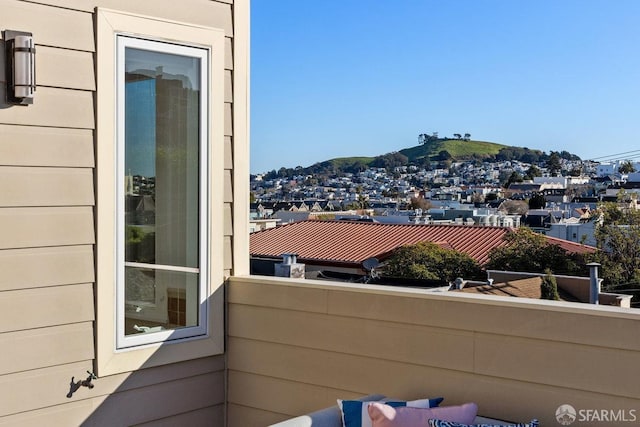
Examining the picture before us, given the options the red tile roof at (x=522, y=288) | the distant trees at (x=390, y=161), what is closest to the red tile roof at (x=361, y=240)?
the red tile roof at (x=522, y=288)

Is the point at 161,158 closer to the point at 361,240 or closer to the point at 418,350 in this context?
the point at 418,350

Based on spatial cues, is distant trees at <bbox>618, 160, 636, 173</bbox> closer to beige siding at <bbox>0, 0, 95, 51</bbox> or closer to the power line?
the power line

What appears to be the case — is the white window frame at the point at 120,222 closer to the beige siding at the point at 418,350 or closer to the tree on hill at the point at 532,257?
the beige siding at the point at 418,350

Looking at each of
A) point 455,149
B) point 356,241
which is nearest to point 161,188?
point 356,241

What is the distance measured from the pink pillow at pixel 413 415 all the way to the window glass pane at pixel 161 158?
109cm

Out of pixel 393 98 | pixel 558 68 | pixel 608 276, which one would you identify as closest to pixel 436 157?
pixel 393 98

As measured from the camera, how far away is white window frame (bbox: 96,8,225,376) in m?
2.67

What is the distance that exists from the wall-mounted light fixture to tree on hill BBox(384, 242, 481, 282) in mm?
15292

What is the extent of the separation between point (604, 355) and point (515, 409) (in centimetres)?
35

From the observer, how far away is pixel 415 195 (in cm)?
4591

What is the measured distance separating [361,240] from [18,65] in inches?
761

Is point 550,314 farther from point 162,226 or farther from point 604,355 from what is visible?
point 162,226

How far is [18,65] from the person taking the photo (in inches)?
94.5

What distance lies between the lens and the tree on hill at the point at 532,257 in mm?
18266
